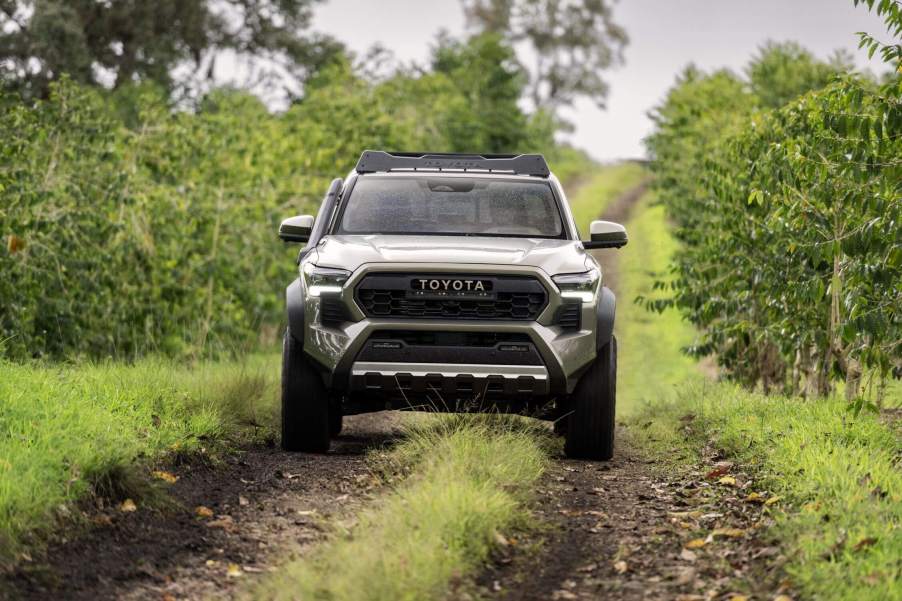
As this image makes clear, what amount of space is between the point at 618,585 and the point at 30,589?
2.51 meters

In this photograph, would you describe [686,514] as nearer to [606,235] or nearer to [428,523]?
[428,523]

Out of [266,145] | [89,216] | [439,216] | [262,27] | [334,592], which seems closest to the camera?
[334,592]

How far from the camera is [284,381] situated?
847 cm

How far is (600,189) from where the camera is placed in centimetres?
5578

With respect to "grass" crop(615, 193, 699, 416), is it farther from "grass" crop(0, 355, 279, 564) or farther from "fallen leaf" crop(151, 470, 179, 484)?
"fallen leaf" crop(151, 470, 179, 484)

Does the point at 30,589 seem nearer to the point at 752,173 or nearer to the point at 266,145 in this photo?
the point at 752,173

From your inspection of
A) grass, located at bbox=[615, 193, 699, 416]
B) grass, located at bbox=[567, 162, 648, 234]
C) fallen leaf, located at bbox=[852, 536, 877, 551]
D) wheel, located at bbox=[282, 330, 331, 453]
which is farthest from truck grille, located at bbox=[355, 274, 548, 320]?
grass, located at bbox=[567, 162, 648, 234]

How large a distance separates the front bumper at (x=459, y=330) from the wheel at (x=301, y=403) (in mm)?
270

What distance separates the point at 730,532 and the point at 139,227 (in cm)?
1020

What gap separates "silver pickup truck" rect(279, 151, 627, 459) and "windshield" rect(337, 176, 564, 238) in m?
0.24

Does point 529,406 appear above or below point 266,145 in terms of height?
below

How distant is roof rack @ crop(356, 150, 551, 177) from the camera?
9.85 metres

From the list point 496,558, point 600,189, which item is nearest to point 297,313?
point 496,558

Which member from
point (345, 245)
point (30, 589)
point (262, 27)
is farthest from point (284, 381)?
point (262, 27)
